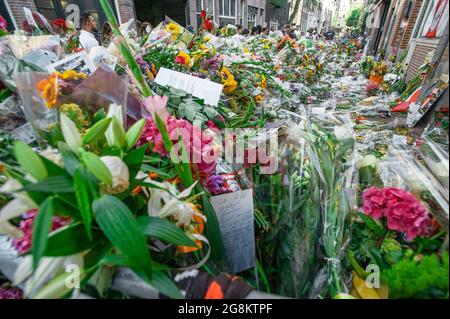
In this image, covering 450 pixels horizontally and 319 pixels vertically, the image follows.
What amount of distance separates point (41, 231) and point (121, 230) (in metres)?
0.12

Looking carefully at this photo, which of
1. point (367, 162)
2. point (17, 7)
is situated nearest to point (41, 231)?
point (367, 162)

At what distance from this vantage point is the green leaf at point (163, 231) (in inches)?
19.4

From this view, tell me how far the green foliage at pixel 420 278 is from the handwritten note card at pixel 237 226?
35cm

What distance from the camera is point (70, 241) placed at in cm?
45

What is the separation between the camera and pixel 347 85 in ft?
13.7

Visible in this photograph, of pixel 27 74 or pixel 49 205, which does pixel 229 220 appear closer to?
pixel 49 205

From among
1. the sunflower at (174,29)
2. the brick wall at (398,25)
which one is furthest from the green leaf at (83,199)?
the brick wall at (398,25)

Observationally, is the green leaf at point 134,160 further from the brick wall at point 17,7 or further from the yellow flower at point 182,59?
the brick wall at point 17,7

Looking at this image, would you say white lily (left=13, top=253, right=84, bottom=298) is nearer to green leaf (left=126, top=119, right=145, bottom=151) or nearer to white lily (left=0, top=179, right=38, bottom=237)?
white lily (left=0, top=179, right=38, bottom=237)

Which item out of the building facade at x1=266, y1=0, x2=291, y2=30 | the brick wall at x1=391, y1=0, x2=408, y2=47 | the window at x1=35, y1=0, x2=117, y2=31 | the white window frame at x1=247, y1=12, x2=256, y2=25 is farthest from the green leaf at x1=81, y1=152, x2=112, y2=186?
the building facade at x1=266, y1=0, x2=291, y2=30

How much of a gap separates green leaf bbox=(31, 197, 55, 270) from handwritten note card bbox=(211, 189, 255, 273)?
16.2 inches

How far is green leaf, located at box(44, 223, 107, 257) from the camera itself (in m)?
0.43

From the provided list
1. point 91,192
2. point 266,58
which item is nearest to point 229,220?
point 91,192

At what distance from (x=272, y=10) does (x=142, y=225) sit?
26.3m
